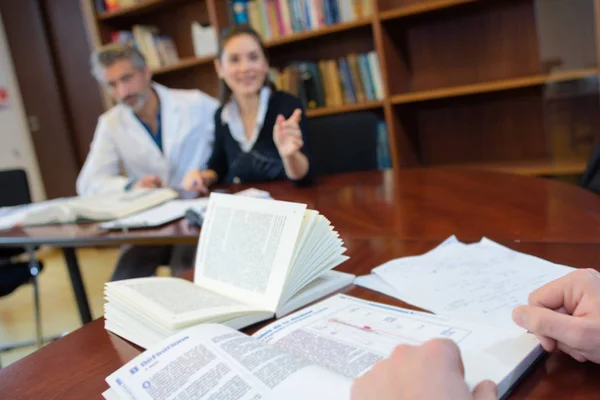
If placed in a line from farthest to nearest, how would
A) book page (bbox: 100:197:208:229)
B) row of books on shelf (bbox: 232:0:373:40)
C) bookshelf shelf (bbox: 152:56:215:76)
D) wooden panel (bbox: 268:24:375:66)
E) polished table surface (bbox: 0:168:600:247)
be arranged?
1. bookshelf shelf (bbox: 152:56:215:76)
2. wooden panel (bbox: 268:24:375:66)
3. row of books on shelf (bbox: 232:0:373:40)
4. book page (bbox: 100:197:208:229)
5. polished table surface (bbox: 0:168:600:247)

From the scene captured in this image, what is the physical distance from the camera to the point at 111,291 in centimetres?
75

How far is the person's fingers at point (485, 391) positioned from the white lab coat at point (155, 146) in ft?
6.36

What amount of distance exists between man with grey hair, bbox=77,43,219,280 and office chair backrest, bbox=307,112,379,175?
49 centimetres

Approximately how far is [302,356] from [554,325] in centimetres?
26

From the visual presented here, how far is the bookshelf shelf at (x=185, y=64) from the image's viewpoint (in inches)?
121

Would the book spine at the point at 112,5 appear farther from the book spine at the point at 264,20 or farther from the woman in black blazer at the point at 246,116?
the woman in black blazer at the point at 246,116

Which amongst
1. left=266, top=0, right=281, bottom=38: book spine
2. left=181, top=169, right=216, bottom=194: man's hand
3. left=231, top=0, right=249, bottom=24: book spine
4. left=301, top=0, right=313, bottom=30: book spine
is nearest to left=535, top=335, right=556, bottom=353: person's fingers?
left=181, top=169, right=216, bottom=194: man's hand

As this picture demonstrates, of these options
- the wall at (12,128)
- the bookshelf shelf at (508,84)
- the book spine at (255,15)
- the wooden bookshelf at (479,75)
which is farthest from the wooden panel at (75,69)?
the bookshelf shelf at (508,84)

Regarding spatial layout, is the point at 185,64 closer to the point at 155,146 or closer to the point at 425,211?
the point at 155,146

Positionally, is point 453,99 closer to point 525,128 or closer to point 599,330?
point 525,128

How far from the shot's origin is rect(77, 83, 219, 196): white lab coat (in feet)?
7.32

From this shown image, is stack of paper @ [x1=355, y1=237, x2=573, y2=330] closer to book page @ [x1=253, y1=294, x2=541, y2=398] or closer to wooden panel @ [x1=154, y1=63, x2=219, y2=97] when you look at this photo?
book page @ [x1=253, y1=294, x2=541, y2=398]

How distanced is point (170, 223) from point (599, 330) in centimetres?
114

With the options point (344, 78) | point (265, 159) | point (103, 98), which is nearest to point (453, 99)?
point (344, 78)
